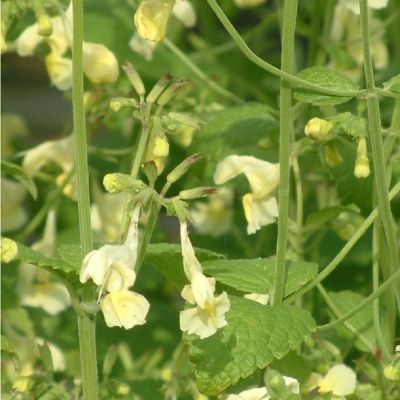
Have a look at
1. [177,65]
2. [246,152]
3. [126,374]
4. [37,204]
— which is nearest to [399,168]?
[246,152]

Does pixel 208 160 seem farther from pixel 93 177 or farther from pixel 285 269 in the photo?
pixel 285 269

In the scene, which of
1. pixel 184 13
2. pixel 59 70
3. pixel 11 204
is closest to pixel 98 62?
pixel 59 70

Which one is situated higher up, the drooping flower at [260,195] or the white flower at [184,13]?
the white flower at [184,13]

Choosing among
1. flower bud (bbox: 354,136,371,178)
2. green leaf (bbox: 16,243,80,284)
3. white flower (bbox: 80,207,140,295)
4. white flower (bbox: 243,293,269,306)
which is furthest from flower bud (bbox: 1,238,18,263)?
flower bud (bbox: 354,136,371,178)

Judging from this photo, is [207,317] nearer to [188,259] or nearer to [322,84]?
[188,259]

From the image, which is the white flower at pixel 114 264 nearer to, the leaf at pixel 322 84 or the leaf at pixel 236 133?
the leaf at pixel 322 84

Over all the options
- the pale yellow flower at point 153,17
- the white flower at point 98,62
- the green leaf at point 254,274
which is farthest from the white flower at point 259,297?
the white flower at point 98,62
